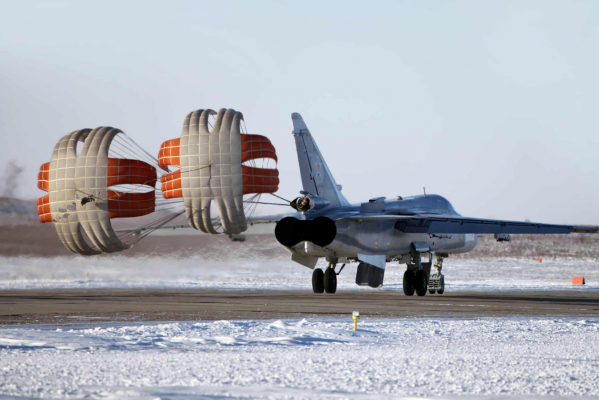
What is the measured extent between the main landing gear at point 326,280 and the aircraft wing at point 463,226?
3.14 meters

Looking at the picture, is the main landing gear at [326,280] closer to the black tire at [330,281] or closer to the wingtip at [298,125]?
the black tire at [330,281]

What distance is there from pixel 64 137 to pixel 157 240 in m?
16.1

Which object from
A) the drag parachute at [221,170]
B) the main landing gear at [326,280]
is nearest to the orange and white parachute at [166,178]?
the drag parachute at [221,170]

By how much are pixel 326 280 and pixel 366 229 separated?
359 centimetres

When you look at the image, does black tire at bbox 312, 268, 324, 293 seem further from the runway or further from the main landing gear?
the runway

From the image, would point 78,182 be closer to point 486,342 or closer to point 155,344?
point 155,344

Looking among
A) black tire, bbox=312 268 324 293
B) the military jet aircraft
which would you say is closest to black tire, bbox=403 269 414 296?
the military jet aircraft

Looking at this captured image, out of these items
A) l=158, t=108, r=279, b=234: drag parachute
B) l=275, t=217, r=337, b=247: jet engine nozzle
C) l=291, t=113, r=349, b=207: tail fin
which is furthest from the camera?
l=291, t=113, r=349, b=207: tail fin

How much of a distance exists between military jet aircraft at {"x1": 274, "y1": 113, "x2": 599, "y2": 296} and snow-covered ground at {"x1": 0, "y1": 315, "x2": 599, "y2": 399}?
9113 mm

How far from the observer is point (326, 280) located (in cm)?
3050

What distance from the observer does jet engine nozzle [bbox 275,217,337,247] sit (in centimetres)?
2548

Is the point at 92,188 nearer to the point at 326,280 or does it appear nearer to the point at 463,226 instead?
the point at 326,280

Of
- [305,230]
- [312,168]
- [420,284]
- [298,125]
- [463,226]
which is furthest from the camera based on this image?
[420,284]

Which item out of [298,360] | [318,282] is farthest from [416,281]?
[298,360]
